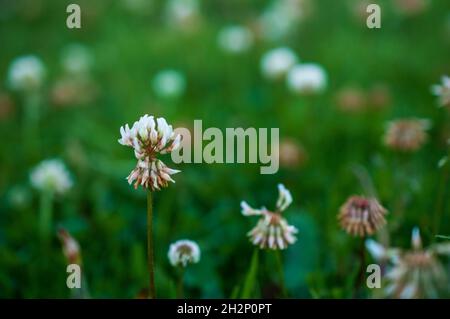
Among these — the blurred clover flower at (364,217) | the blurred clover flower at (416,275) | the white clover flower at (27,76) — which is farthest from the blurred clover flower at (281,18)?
the blurred clover flower at (416,275)

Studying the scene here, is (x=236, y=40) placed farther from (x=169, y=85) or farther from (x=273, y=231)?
(x=273, y=231)

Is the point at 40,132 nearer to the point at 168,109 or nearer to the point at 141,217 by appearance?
the point at 168,109

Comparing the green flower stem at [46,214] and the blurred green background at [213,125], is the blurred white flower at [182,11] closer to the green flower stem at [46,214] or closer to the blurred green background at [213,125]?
the blurred green background at [213,125]

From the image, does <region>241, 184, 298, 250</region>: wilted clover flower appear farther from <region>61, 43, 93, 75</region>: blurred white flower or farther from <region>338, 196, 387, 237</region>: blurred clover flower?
<region>61, 43, 93, 75</region>: blurred white flower

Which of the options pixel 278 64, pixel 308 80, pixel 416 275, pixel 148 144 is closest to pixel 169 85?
pixel 278 64

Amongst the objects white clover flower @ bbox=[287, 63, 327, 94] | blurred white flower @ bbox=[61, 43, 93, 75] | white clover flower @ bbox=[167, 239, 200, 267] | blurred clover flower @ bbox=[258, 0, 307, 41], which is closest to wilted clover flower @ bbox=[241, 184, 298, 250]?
white clover flower @ bbox=[167, 239, 200, 267]

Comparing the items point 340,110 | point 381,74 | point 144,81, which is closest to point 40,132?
point 144,81
